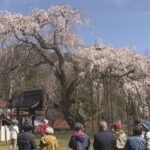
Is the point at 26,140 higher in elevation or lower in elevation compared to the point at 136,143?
higher

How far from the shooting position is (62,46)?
38.5 meters

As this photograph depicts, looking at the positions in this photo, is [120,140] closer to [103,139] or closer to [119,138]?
[119,138]

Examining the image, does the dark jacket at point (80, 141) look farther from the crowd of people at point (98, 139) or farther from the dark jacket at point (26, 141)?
the dark jacket at point (26, 141)

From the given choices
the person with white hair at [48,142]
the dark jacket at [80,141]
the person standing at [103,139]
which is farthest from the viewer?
the person with white hair at [48,142]

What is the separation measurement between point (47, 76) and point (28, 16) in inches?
185

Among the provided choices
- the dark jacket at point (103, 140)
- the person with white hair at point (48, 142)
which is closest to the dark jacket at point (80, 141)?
the person with white hair at point (48, 142)

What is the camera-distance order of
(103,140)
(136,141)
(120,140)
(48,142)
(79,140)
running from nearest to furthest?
1. (136,141)
2. (103,140)
3. (79,140)
4. (48,142)
5. (120,140)

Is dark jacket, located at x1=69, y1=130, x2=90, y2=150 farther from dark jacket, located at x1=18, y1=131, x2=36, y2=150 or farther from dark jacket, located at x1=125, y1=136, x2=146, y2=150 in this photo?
dark jacket, located at x1=125, y1=136, x2=146, y2=150

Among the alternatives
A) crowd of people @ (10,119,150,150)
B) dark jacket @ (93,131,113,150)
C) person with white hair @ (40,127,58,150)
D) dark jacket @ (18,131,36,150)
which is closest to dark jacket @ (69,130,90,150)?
crowd of people @ (10,119,150,150)

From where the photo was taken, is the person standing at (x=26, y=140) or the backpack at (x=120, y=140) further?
the backpack at (x=120, y=140)

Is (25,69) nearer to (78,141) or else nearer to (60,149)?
(60,149)

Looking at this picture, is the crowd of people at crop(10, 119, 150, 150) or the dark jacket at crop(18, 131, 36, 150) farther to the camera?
the dark jacket at crop(18, 131, 36, 150)

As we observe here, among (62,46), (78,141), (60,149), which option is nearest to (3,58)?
(62,46)

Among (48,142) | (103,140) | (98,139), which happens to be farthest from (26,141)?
(103,140)
